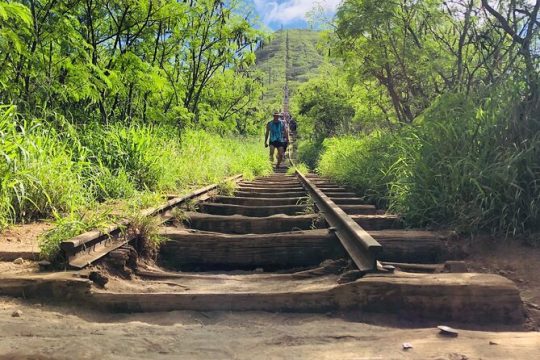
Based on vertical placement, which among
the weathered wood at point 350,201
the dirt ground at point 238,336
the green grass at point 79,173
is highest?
the green grass at point 79,173

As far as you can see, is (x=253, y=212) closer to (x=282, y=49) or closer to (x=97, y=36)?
(x=97, y=36)

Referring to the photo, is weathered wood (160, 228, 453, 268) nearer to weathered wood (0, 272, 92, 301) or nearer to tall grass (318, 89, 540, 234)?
tall grass (318, 89, 540, 234)

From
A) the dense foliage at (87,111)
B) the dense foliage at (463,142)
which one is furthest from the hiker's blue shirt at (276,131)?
the dense foliage at (463,142)

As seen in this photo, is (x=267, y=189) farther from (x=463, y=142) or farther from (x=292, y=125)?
(x=292, y=125)

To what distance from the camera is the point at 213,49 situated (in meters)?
12.8

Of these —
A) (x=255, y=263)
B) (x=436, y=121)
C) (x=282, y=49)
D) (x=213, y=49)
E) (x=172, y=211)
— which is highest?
(x=282, y=49)

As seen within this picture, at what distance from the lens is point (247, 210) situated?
212 inches

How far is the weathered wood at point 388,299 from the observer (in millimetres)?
2242

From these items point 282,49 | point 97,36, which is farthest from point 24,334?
point 282,49

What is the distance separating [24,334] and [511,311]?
7.40 ft

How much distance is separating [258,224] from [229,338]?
2354mm

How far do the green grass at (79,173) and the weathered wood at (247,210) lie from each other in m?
0.69

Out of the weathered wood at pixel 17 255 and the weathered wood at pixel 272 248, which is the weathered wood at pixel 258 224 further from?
the weathered wood at pixel 17 255

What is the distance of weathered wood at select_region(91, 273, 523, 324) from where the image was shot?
224 centimetres
